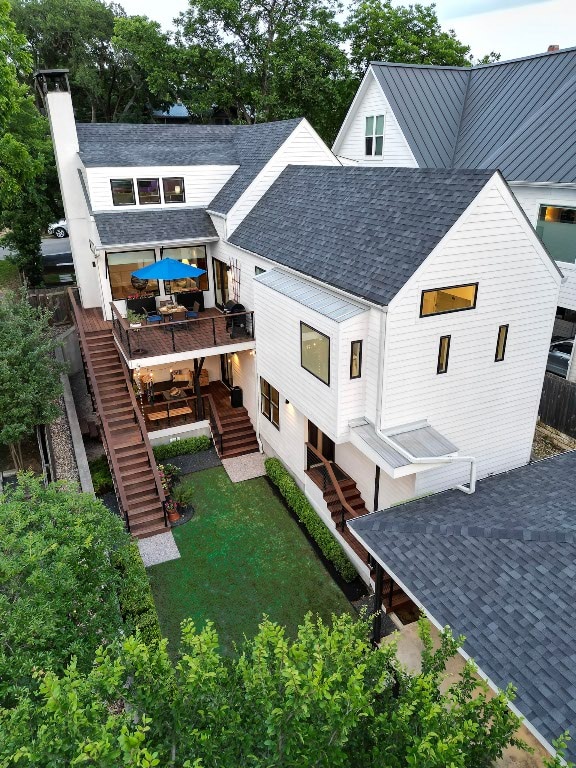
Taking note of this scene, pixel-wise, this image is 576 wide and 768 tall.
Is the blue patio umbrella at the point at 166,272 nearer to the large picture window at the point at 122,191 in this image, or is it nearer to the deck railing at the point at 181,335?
the deck railing at the point at 181,335

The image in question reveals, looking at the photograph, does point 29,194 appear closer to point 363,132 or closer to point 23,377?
point 23,377

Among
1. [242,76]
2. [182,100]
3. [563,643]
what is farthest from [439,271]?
[182,100]

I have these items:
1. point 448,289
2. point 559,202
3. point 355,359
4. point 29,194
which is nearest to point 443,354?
point 448,289

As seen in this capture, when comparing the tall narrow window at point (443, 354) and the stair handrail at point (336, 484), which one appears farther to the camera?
the stair handrail at point (336, 484)

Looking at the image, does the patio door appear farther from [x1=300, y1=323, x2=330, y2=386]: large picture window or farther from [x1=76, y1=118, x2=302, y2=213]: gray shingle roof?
[x1=300, y1=323, x2=330, y2=386]: large picture window

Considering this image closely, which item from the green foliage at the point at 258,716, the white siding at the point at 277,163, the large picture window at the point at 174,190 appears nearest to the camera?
the green foliage at the point at 258,716

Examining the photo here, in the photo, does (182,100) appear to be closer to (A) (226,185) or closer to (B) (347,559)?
(A) (226,185)

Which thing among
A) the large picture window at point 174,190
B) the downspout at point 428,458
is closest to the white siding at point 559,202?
the downspout at point 428,458
